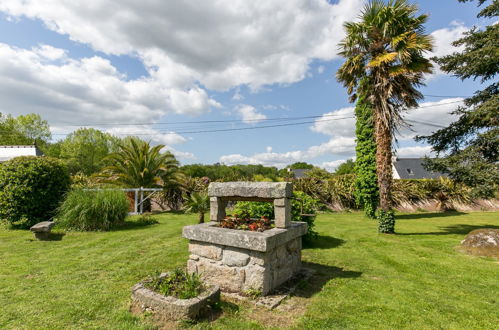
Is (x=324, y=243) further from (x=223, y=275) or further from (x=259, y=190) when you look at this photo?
(x=223, y=275)

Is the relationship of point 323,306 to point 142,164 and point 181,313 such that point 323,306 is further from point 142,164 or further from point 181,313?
point 142,164

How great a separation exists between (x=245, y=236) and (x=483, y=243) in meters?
6.51

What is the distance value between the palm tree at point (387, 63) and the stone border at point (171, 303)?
718 cm

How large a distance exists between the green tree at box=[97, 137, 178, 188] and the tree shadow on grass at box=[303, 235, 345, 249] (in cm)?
873

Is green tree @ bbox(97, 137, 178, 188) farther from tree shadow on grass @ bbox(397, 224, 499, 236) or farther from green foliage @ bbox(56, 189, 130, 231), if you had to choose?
tree shadow on grass @ bbox(397, 224, 499, 236)

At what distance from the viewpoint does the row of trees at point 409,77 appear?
7.76 metres

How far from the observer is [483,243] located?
6133mm

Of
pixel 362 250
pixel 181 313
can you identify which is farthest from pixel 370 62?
pixel 181 313

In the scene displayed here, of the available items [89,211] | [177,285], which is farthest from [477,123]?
[89,211]

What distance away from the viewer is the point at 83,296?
3525 millimetres

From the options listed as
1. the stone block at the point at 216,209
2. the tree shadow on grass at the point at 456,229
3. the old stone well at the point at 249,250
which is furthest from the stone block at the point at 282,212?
the tree shadow on grass at the point at 456,229

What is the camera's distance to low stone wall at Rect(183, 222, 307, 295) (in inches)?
139

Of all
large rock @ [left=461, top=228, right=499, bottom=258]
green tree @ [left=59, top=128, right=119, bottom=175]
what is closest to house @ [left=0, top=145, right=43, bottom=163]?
green tree @ [left=59, top=128, right=119, bottom=175]

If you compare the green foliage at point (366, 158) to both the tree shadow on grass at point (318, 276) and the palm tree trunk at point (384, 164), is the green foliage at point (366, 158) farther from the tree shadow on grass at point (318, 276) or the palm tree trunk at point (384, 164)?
the tree shadow on grass at point (318, 276)
